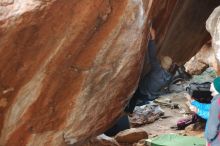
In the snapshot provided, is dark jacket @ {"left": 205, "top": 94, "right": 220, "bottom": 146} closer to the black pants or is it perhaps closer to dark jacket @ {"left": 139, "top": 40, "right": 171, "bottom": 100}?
dark jacket @ {"left": 139, "top": 40, "right": 171, "bottom": 100}

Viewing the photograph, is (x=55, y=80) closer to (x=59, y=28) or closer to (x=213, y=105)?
(x=59, y=28)

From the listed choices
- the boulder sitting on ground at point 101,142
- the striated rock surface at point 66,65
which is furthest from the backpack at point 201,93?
the striated rock surface at point 66,65

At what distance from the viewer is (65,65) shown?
5312 mm

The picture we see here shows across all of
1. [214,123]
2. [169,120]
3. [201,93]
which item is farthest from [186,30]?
[214,123]

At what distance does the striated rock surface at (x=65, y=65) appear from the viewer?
4902 millimetres

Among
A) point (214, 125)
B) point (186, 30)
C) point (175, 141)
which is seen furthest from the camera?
point (186, 30)

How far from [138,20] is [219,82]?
1431 millimetres

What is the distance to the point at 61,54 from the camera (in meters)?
5.20

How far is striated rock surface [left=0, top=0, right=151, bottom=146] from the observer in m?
4.90

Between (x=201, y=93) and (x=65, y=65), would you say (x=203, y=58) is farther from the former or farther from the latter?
(x=65, y=65)

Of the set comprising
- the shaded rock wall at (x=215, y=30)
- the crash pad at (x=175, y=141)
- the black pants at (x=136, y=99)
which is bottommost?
the crash pad at (x=175, y=141)

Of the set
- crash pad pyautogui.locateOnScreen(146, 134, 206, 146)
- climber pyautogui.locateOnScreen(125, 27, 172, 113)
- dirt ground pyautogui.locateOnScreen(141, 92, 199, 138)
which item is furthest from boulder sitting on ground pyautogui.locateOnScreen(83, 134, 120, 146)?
dirt ground pyautogui.locateOnScreen(141, 92, 199, 138)

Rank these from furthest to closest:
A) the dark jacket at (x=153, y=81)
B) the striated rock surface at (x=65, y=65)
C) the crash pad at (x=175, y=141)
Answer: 1. the crash pad at (x=175, y=141)
2. the dark jacket at (x=153, y=81)
3. the striated rock surface at (x=65, y=65)

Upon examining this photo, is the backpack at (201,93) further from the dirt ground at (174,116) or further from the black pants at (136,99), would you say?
the black pants at (136,99)
